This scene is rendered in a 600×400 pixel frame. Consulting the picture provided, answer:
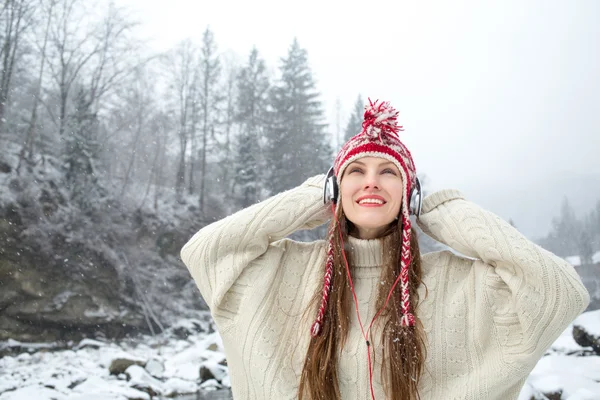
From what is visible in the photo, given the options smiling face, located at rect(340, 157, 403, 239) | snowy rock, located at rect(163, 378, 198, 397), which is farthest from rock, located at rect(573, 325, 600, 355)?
smiling face, located at rect(340, 157, 403, 239)

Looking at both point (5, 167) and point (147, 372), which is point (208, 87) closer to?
point (5, 167)

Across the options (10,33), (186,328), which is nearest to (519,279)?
(186,328)

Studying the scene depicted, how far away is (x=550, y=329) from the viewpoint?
1.87 m

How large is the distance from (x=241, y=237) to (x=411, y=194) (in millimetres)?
828

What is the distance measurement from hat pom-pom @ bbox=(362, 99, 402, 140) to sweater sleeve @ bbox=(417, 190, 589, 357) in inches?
19.1

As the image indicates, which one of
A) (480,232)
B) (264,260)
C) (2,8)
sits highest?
(2,8)

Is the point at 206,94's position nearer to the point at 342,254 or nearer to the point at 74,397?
the point at 74,397

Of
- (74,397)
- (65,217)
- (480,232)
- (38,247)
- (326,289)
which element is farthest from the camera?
(65,217)

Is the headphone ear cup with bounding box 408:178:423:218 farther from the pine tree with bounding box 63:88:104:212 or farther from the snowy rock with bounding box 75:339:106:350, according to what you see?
the pine tree with bounding box 63:88:104:212

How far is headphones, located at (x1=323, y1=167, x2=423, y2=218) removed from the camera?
2.20 metres

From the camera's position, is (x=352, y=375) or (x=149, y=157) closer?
(x=352, y=375)

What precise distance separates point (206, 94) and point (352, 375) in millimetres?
27245

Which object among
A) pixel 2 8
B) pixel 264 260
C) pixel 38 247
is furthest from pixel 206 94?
pixel 264 260

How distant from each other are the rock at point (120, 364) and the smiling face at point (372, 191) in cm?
1187
